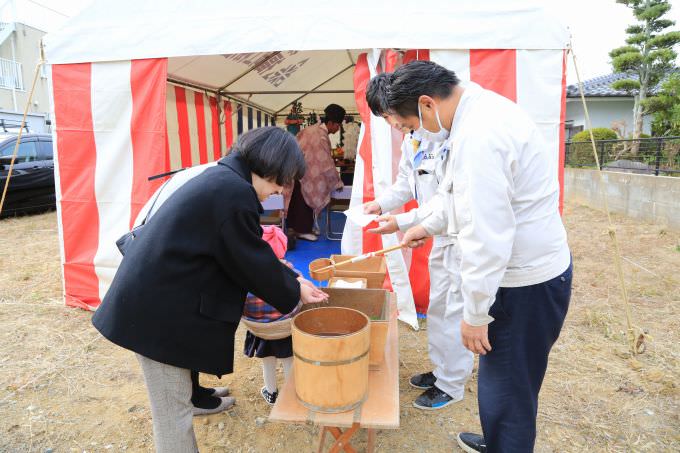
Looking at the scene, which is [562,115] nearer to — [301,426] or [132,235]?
[301,426]

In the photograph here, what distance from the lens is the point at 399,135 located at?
10.4ft

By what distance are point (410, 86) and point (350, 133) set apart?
6247mm

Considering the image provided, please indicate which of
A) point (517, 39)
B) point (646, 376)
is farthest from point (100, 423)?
point (517, 39)

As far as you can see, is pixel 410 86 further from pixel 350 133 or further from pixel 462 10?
pixel 350 133

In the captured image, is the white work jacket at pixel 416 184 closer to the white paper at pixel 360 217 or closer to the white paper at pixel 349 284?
the white paper at pixel 360 217

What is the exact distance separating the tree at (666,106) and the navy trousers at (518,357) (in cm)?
1039

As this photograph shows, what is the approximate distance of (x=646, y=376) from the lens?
257 cm

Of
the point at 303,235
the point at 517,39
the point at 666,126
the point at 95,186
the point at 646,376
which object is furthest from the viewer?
the point at 666,126

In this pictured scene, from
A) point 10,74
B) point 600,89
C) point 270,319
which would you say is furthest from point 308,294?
point 10,74

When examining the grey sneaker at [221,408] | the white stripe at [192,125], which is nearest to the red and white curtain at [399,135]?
the grey sneaker at [221,408]

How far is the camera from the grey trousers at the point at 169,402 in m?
1.40

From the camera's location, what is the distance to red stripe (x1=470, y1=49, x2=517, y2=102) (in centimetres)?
288

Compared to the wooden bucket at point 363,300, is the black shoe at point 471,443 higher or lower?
lower

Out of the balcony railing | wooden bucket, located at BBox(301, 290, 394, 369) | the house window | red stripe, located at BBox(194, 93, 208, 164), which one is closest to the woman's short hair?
wooden bucket, located at BBox(301, 290, 394, 369)
